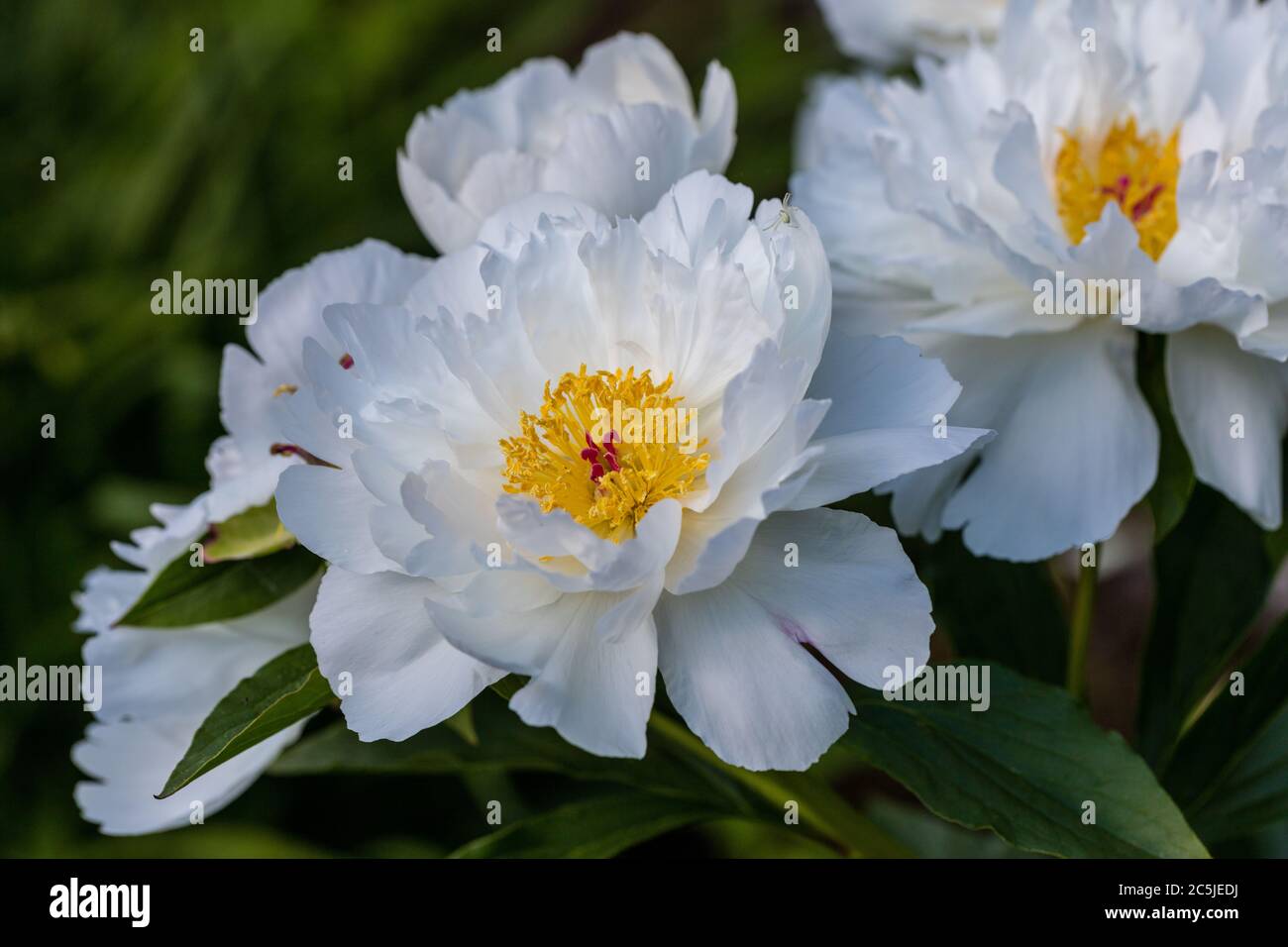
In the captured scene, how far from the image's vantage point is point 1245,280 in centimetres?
71

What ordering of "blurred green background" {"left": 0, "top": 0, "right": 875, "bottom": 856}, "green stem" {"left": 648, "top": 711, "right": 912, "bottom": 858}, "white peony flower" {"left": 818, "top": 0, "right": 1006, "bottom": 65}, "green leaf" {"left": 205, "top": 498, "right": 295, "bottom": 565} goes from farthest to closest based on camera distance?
"blurred green background" {"left": 0, "top": 0, "right": 875, "bottom": 856} < "white peony flower" {"left": 818, "top": 0, "right": 1006, "bottom": 65} < "green stem" {"left": 648, "top": 711, "right": 912, "bottom": 858} < "green leaf" {"left": 205, "top": 498, "right": 295, "bottom": 565}

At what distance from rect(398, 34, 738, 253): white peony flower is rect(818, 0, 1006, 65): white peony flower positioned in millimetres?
398

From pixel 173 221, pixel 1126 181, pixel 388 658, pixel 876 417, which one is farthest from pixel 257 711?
pixel 173 221

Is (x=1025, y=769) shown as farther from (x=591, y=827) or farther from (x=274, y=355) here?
(x=274, y=355)

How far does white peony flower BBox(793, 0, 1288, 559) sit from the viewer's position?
0.70 meters

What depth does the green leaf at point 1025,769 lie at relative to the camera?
640 millimetres

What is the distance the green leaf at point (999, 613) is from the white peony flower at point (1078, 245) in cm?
14

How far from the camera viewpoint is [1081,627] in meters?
0.80

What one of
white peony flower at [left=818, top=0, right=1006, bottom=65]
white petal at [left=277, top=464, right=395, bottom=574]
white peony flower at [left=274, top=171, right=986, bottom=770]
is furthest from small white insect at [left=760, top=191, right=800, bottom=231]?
white peony flower at [left=818, top=0, right=1006, bottom=65]

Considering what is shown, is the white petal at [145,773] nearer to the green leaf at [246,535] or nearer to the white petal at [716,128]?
the green leaf at [246,535]

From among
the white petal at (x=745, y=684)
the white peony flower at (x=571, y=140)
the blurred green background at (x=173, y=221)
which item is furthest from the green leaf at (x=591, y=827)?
the blurred green background at (x=173, y=221)

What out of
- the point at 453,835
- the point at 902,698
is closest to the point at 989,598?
the point at 902,698

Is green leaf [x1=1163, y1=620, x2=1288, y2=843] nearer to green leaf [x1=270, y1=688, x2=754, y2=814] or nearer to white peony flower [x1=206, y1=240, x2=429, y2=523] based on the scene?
green leaf [x1=270, y1=688, x2=754, y2=814]
